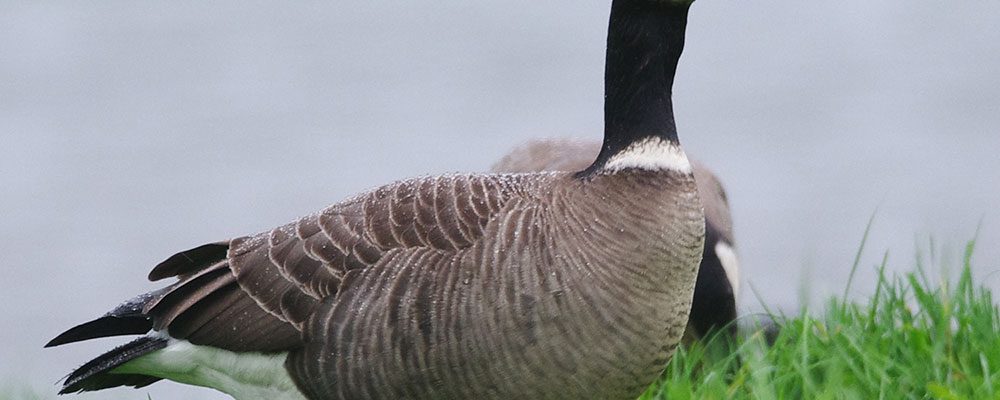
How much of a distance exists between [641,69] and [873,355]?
104 centimetres

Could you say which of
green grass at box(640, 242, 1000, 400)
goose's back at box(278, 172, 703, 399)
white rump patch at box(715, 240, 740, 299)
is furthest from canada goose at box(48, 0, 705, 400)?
white rump patch at box(715, 240, 740, 299)

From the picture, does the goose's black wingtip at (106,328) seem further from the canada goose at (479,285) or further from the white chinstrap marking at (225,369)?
the white chinstrap marking at (225,369)

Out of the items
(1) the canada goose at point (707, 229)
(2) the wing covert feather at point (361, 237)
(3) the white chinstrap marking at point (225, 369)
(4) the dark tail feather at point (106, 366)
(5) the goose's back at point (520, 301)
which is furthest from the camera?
(1) the canada goose at point (707, 229)

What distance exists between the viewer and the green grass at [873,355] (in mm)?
4297

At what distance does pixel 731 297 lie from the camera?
18.1 ft

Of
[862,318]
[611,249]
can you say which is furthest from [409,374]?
[862,318]

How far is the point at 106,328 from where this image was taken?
14.9ft

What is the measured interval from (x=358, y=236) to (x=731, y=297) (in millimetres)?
1766

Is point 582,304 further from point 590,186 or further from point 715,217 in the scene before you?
point 715,217

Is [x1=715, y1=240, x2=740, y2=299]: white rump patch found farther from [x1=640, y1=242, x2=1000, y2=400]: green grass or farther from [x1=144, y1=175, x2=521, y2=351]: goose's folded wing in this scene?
[x1=144, y1=175, x2=521, y2=351]: goose's folded wing

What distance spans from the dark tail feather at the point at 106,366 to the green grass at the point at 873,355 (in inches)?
56.6

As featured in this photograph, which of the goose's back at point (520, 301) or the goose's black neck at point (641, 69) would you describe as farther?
the goose's black neck at point (641, 69)

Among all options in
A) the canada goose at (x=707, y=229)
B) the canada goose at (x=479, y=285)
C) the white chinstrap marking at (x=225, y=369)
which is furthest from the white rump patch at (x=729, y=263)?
the white chinstrap marking at (x=225, y=369)

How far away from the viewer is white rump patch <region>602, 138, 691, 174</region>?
420 centimetres
